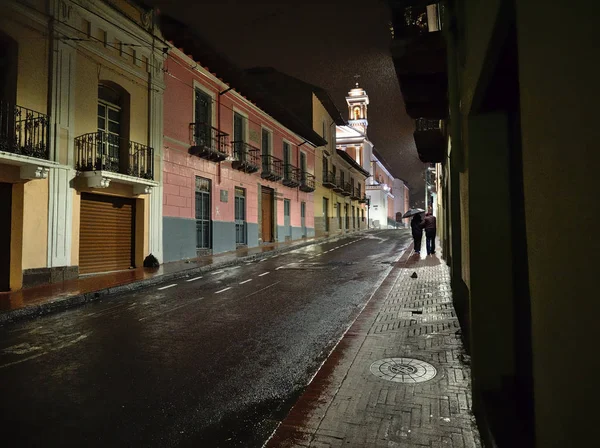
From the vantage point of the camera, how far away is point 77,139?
1152 cm

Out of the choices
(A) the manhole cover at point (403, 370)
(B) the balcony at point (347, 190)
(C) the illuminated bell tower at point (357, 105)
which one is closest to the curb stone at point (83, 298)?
(A) the manhole cover at point (403, 370)

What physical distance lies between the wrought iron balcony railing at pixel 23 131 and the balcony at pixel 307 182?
2015 centimetres

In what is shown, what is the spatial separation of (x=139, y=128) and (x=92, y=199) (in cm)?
323

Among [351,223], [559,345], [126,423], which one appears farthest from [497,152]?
[351,223]

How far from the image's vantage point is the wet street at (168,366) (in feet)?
10.0

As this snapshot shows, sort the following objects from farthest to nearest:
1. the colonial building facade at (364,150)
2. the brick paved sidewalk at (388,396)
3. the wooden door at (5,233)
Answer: the colonial building facade at (364,150), the wooden door at (5,233), the brick paved sidewalk at (388,396)

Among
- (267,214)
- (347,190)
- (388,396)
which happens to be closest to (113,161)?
(388,396)

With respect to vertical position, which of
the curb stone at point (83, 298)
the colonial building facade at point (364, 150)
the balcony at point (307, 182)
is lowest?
the curb stone at point (83, 298)

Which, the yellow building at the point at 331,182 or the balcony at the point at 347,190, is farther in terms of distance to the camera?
the balcony at the point at 347,190

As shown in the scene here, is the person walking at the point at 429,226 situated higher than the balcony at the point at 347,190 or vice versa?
the balcony at the point at 347,190

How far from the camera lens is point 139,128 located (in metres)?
14.1

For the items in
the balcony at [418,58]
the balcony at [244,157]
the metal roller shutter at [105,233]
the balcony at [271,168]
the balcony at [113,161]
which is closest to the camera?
the balcony at [418,58]

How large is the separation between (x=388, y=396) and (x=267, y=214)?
2253cm

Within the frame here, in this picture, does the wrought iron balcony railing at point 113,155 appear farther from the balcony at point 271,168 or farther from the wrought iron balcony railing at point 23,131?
the balcony at point 271,168
